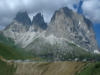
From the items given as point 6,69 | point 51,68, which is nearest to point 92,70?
point 51,68

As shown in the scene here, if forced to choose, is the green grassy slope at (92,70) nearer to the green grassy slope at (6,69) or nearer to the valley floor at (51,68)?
the valley floor at (51,68)

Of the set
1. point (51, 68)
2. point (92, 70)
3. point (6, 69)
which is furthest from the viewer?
point (6, 69)

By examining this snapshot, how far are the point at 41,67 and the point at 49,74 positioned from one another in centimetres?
1539

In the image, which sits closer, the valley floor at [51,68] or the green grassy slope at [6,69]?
the valley floor at [51,68]

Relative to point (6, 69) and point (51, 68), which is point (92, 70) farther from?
point (6, 69)

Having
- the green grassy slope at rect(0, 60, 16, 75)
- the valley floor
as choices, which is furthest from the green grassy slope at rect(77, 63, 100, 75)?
the green grassy slope at rect(0, 60, 16, 75)

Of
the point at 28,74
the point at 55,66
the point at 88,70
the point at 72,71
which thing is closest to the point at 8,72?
the point at 28,74

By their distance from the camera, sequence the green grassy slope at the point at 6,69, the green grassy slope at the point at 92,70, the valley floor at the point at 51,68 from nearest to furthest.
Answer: the green grassy slope at the point at 92,70 → the valley floor at the point at 51,68 → the green grassy slope at the point at 6,69

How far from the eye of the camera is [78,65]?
419ft

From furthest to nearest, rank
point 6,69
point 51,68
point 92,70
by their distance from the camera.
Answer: point 6,69
point 51,68
point 92,70

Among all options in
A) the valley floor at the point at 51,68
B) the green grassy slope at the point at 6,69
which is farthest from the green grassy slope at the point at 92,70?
the green grassy slope at the point at 6,69

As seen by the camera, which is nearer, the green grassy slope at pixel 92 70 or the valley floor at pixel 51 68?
the green grassy slope at pixel 92 70

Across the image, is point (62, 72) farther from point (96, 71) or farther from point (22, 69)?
point (22, 69)

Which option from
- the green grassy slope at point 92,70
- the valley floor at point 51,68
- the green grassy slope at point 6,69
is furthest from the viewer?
the green grassy slope at point 6,69
